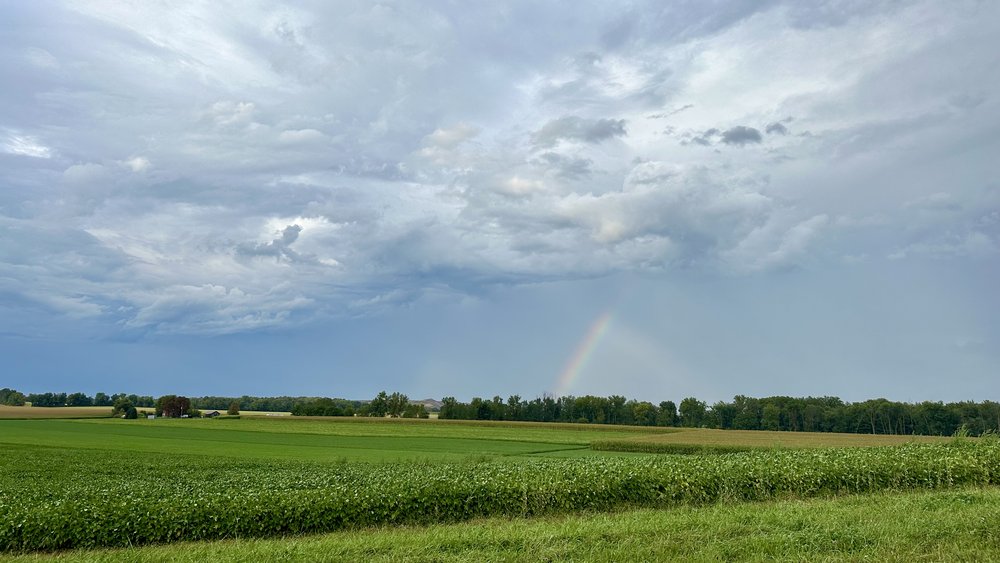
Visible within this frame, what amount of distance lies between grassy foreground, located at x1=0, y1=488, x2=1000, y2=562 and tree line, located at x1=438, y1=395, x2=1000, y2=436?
98.2 metres

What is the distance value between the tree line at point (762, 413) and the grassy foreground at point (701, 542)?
98233 millimetres

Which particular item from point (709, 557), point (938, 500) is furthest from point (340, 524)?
point (938, 500)

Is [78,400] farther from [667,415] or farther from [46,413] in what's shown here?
[667,415]

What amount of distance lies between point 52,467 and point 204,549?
1212 inches

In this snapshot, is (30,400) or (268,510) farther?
(30,400)

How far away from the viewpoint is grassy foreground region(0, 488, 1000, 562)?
9438 mm

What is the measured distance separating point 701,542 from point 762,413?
129279 mm

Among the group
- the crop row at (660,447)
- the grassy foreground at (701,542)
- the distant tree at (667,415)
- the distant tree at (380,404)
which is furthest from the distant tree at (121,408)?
the grassy foreground at (701,542)

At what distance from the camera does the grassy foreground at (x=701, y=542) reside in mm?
9438

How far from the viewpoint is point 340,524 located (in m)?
15.2

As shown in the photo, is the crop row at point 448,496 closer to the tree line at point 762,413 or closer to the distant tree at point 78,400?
the tree line at point 762,413

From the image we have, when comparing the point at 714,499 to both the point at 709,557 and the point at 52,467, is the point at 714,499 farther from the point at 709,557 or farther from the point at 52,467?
the point at 52,467

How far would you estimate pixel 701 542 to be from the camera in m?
10.2

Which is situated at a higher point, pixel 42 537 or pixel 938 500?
pixel 938 500
